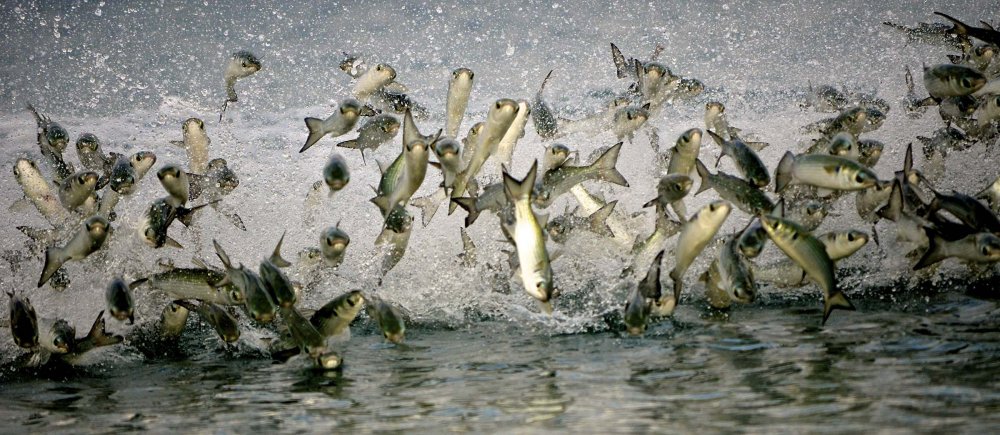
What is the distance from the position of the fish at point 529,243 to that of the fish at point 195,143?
8.99 ft

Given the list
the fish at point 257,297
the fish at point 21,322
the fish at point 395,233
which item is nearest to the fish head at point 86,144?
the fish at point 21,322

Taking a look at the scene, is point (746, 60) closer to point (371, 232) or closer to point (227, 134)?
point (227, 134)

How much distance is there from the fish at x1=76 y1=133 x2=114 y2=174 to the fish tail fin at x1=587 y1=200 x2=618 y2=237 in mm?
2496

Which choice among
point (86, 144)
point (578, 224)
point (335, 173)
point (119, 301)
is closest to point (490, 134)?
point (335, 173)

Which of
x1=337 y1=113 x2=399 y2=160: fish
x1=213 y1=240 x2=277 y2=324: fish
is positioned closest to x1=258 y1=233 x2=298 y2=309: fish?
x1=213 y1=240 x2=277 y2=324: fish

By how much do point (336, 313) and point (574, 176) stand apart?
3.75 feet

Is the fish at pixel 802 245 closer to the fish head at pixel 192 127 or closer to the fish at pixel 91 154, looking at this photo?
the fish head at pixel 192 127

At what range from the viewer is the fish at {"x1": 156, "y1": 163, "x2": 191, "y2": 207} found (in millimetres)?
3936

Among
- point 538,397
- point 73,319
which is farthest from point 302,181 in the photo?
point 538,397

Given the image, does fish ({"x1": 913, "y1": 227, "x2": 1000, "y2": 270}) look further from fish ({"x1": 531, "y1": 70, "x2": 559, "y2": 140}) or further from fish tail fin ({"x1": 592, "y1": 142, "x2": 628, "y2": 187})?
fish ({"x1": 531, "y1": 70, "x2": 559, "y2": 140})

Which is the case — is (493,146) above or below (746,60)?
below

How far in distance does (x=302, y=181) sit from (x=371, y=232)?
4.45 ft

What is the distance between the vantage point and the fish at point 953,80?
13.8ft

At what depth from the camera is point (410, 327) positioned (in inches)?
176
